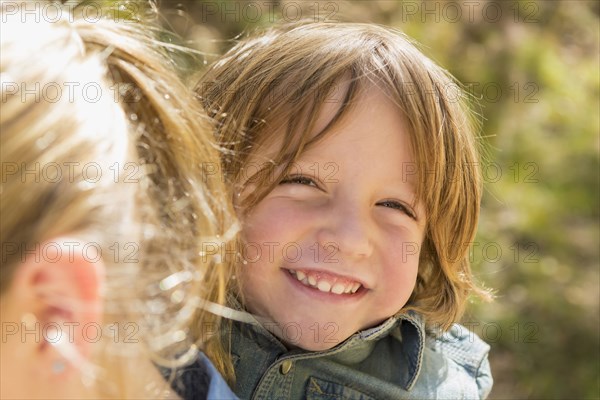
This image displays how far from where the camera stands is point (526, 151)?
3832 millimetres

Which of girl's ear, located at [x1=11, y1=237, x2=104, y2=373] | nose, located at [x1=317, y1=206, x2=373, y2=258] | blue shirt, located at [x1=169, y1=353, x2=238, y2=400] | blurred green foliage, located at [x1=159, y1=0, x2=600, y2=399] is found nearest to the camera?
girl's ear, located at [x1=11, y1=237, x2=104, y2=373]

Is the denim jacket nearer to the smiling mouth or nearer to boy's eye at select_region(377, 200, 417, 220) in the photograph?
Result: the smiling mouth

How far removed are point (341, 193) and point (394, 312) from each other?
29 centimetres

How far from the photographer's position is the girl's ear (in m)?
1.05

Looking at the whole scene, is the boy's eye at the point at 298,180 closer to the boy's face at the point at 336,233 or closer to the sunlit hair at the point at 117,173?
the boy's face at the point at 336,233

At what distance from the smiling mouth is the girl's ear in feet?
1.98

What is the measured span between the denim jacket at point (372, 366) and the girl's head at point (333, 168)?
0.05 meters

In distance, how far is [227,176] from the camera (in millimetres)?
1636

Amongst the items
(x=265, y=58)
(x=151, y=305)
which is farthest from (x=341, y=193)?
(x=151, y=305)

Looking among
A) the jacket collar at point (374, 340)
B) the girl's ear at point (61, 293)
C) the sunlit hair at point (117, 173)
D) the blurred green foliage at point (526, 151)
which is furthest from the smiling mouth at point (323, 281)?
the blurred green foliage at point (526, 151)

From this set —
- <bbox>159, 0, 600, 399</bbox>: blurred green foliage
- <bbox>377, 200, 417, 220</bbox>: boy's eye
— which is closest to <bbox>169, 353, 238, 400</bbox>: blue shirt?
<bbox>377, 200, 417, 220</bbox>: boy's eye

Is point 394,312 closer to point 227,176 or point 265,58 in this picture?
point 227,176

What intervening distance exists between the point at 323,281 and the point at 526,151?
2.40 metres

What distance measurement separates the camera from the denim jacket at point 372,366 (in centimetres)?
168
